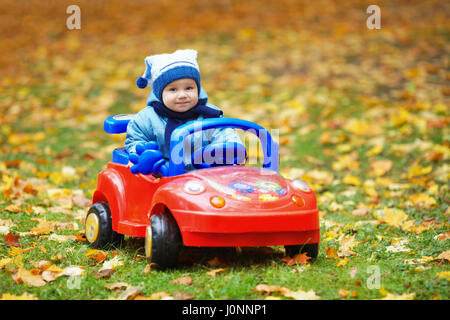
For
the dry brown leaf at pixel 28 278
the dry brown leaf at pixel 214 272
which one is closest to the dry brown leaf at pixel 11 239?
the dry brown leaf at pixel 28 278

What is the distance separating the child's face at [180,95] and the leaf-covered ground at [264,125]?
0.92m

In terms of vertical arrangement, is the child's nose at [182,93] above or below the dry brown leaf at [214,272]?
above

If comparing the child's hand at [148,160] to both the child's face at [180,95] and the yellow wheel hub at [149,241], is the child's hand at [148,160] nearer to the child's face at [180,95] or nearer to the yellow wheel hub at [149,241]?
the child's face at [180,95]

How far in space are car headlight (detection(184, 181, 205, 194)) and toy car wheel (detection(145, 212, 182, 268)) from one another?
0.21 m

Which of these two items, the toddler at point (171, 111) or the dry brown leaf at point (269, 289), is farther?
the toddler at point (171, 111)

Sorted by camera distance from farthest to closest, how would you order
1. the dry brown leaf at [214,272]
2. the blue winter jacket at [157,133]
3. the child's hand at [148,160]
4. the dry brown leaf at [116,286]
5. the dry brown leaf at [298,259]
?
the blue winter jacket at [157,133], the child's hand at [148,160], the dry brown leaf at [298,259], the dry brown leaf at [214,272], the dry brown leaf at [116,286]

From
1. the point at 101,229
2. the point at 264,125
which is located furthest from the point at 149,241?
the point at 264,125

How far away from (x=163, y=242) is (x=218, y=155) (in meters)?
0.69

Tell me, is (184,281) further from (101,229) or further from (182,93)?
(182,93)

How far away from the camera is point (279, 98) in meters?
8.52

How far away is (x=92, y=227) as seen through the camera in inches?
153

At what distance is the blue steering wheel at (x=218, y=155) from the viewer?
3.55 metres
